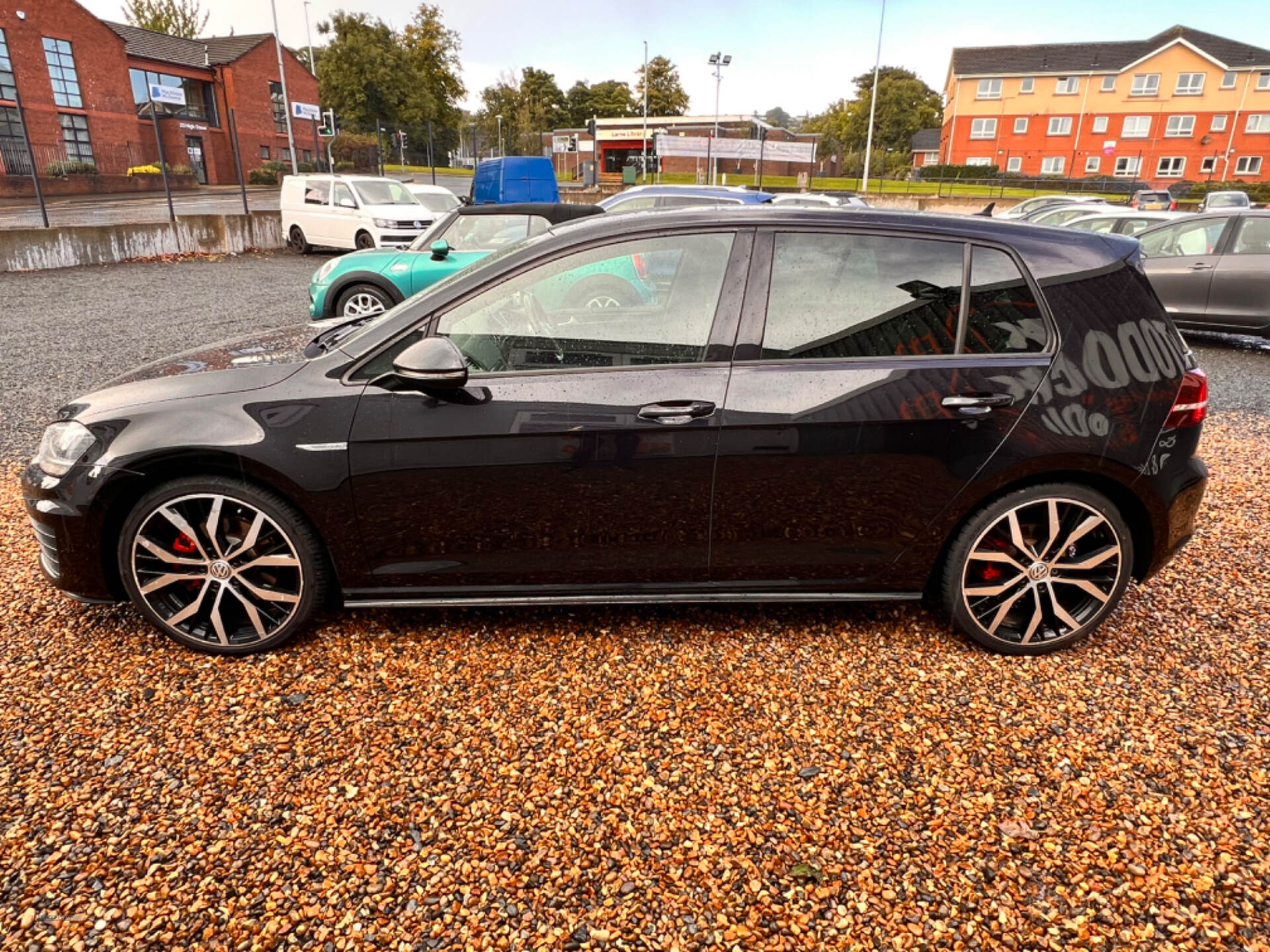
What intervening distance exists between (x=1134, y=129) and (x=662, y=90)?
140ft

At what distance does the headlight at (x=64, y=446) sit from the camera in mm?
2867

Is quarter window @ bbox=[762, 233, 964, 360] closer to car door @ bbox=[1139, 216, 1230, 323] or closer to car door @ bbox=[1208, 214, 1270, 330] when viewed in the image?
car door @ bbox=[1139, 216, 1230, 323]

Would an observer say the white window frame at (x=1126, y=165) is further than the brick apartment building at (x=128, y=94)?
Yes

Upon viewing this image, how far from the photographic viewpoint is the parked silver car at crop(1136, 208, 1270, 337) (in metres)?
9.06

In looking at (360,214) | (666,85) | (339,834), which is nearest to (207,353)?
(339,834)

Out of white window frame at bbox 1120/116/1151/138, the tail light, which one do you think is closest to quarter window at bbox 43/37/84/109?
the tail light

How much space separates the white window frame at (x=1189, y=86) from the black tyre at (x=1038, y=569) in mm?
69450

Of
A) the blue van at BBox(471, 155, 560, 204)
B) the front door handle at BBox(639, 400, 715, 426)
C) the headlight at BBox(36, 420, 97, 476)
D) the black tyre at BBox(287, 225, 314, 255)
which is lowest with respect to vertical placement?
the black tyre at BBox(287, 225, 314, 255)

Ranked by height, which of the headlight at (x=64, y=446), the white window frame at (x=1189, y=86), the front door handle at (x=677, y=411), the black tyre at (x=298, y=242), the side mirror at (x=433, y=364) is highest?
the white window frame at (x=1189, y=86)

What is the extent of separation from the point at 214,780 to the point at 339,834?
0.52 metres

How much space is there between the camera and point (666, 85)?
260 feet

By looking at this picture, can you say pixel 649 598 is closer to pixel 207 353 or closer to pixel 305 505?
pixel 305 505

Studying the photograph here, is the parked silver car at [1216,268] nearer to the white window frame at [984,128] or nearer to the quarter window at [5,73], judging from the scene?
the quarter window at [5,73]

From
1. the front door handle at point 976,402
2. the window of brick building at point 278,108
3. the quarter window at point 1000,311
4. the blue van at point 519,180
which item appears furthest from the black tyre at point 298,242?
the window of brick building at point 278,108
